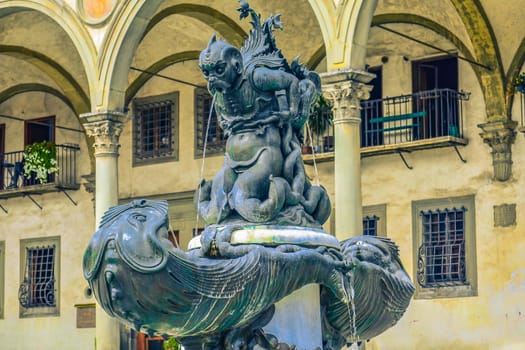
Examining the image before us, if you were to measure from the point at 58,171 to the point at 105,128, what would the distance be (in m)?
7.41

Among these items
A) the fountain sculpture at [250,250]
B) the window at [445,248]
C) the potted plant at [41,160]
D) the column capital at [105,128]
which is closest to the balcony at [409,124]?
the window at [445,248]

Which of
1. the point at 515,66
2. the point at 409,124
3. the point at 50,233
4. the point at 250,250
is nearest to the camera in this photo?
the point at 250,250

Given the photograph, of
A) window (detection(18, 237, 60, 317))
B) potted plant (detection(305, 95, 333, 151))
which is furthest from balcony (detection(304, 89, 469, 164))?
A: window (detection(18, 237, 60, 317))

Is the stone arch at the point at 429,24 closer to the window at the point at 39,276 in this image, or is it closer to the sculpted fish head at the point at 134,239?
the window at the point at 39,276

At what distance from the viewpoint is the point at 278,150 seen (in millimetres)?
8547

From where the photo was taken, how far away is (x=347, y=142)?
70.7 feet

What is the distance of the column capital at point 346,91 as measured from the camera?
2148 centimetres

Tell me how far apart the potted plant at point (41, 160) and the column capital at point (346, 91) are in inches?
469

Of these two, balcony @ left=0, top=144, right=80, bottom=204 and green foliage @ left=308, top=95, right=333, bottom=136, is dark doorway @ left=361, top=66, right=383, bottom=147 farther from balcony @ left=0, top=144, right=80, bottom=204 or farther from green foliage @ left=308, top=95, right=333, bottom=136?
balcony @ left=0, top=144, right=80, bottom=204

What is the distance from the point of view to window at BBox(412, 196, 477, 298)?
82.9ft

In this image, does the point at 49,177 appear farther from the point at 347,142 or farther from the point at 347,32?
the point at 347,32

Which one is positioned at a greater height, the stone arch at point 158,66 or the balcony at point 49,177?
the stone arch at point 158,66

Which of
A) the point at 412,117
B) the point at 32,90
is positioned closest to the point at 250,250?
the point at 412,117

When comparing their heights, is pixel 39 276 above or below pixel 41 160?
below
